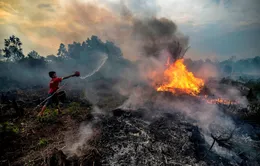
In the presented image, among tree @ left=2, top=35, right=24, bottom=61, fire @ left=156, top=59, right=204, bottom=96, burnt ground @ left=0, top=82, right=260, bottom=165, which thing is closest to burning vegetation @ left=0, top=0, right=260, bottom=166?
burnt ground @ left=0, top=82, right=260, bottom=165

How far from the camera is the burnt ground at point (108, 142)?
5.61 meters

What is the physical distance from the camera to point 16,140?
6.68 metres

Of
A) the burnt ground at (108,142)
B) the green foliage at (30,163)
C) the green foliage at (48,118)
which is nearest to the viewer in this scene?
the green foliage at (30,163)

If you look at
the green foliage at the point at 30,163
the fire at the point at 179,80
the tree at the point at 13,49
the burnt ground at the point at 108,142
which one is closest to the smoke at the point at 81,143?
the burnt ground at the point at 108,142

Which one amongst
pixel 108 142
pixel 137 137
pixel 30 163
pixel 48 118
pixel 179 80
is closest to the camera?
pixel 30 163

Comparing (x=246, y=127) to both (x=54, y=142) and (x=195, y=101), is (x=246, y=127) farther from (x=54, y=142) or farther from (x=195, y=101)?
(x=54, y=142)

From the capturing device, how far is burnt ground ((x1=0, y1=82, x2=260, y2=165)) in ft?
18.4

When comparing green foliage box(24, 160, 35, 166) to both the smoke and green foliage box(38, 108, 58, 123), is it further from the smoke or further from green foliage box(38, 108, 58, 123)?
green foliage box(38, 108, 58, 123)

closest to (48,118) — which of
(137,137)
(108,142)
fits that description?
(108,142)

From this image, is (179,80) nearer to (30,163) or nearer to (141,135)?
(141,135)

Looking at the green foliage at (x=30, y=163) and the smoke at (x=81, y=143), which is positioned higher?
the smoke at (x=81, y=143)

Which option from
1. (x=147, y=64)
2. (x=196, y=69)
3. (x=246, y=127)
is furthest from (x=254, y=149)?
(x=196, y=69)

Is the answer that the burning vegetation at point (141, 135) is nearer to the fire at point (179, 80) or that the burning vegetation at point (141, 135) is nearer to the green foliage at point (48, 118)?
the green foliage at point (48, 118)

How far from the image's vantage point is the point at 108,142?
686 centimetres
